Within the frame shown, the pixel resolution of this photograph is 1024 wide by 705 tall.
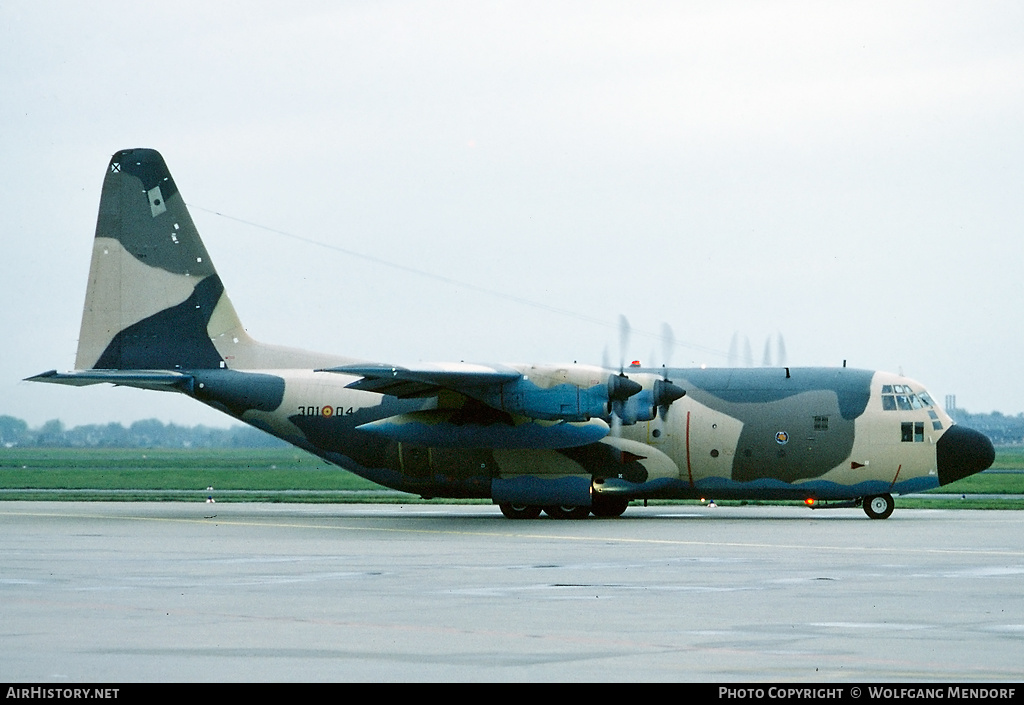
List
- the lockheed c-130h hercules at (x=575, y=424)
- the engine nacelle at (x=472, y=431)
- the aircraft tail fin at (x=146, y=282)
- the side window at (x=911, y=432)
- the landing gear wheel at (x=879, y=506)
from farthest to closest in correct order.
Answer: the aircraft tail fin at (x=146, y=282) < the landing gear wheel at (x=879, y=506) < the engine nacelle at (x=472, y=431) < the side window at (x=911, y=432) < the lockheed c-130h hercules at (x=575, y=424)

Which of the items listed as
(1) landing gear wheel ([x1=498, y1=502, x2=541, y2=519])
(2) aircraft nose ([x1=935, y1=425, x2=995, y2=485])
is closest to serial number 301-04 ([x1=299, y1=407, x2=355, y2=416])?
(1) landing gear wheel ([x1=498, y1=502, x2=541, y2=519])

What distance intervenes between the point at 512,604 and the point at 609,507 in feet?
67.0

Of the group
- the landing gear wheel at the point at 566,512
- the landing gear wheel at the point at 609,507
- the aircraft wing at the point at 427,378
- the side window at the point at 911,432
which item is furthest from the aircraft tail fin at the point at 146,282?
the side window at the point at 911,432

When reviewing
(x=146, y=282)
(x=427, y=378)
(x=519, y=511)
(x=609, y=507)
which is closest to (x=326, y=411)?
(x=427, y=378)

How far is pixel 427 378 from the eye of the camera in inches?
1227

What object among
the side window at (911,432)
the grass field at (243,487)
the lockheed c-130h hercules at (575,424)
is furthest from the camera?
the grass field at (243,487)

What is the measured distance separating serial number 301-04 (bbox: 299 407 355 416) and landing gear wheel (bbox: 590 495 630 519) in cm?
668

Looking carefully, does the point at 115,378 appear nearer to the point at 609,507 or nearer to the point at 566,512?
the point at 566,512

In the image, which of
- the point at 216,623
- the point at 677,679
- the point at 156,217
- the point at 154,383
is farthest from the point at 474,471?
the point at 677,679

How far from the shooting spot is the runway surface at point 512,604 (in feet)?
35.8

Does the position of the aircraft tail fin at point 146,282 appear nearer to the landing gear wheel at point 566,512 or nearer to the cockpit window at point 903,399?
→ the landing gear wheel at point 566,512

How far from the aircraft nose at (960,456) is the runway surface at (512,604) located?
12.4ft

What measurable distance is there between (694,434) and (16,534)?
1563 cm
